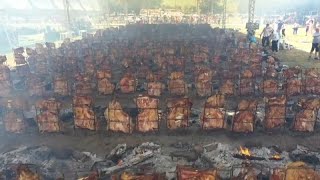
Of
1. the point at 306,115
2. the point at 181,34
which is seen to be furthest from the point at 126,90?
the point at 181,34

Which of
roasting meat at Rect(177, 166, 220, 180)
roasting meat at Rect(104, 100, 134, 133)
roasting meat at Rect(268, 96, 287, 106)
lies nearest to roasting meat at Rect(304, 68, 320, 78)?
roasting meat at Rect(268, 96, 287, 106)

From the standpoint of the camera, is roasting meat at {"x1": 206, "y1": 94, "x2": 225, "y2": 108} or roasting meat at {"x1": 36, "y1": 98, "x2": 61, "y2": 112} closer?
A: roasting meat at {"x1": 206, "y1": 94, "x2": 225, "y2": 108}

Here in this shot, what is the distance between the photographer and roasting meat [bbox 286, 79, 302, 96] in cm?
1984

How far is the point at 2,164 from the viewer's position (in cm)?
1334

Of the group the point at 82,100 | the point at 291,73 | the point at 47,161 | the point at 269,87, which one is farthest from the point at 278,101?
the point at 47,161

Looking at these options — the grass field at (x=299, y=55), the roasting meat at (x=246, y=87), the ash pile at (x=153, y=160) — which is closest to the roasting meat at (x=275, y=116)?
the ash pile at (x=153, y=160)

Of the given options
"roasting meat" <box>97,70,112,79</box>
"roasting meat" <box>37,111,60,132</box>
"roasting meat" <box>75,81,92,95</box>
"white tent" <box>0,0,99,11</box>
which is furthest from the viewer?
"white tent" <box>0,0,99,11</box>

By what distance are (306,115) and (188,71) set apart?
11114 millimetres

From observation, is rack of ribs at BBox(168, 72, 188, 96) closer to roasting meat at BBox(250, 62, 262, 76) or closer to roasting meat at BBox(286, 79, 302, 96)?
roasting meat at BBox(286, 79, 302, 96)

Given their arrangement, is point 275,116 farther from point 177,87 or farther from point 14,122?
point 14,122

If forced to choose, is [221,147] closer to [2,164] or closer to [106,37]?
[2,164]

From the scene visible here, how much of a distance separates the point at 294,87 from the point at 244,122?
5970 millimetres

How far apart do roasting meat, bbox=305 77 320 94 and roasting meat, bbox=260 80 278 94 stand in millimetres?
1624

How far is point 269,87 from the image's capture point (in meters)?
20.1
